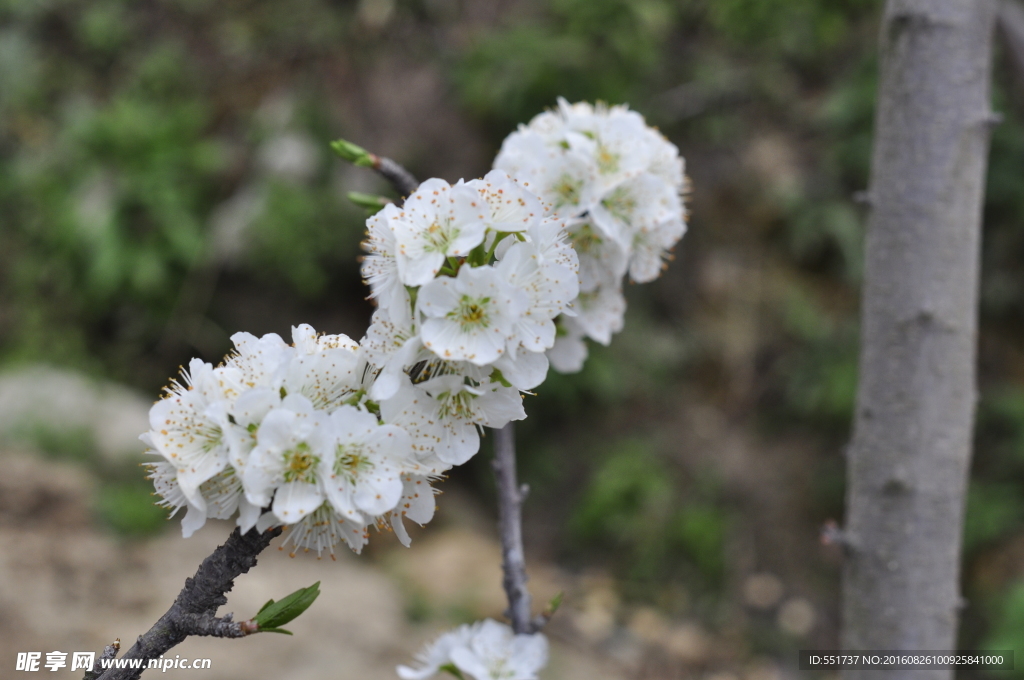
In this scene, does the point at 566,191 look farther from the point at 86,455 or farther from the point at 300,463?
the point at 86,455

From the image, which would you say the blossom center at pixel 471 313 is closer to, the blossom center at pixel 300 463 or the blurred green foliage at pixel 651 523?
the blossom center at pixel 300 463

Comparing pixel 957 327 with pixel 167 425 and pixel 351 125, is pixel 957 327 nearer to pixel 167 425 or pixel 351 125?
pixel 167 425

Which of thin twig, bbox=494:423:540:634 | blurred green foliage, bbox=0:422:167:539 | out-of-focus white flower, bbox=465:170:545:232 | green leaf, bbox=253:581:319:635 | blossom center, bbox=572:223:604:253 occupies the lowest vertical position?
green leaf, bbox=253:581:319:635

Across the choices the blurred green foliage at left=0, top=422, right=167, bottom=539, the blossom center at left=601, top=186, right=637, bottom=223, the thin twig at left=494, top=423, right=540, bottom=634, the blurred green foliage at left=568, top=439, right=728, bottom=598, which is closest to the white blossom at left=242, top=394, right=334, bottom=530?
the thin twig at left=494, top=423, right=540, bottom=634

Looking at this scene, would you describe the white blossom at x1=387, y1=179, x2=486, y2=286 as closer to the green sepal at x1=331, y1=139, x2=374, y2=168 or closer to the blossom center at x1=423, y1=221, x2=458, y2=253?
the blossom center at x1=423, y1=221, x2=458, y2=253

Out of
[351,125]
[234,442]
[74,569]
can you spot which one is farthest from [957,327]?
[351,125]

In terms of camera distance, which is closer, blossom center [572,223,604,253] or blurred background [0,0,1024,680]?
blossom center [572,223,604,253]

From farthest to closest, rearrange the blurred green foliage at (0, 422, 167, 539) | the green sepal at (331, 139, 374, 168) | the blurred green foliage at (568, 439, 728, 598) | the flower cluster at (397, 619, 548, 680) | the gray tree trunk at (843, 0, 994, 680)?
the blurred green foliage at (0, 422, 167, 539) → the blurred green foliage at (568, 439, 728, 598) → the gray tree trunk at (843, 0, 994, 680) → the green sepal at (331, 139, 374, 168) → the flower cluster at (397, 619, 548, 680)

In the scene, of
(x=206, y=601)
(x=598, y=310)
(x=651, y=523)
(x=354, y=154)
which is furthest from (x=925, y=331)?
(x=651, y=523)
